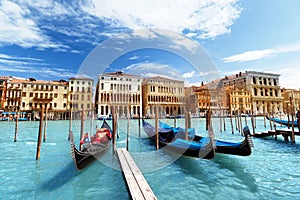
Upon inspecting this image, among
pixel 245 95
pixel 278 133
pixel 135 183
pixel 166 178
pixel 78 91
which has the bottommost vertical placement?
pixel 166 178

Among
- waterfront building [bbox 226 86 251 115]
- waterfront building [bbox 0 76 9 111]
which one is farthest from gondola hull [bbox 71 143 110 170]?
waterfront building [bbox 226 86 251 115]

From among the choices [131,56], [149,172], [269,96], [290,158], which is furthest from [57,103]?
[269,96]

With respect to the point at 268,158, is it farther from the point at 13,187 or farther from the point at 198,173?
the point at 13,187

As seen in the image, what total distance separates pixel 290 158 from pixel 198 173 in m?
2.73

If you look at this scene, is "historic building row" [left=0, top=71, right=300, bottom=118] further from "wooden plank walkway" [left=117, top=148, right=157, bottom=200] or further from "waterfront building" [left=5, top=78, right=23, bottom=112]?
"wooden plank walkway" [left=117, top=148, right=157, bottom=200]

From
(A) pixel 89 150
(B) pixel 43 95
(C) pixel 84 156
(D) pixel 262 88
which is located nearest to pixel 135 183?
(C) pixel 84 156

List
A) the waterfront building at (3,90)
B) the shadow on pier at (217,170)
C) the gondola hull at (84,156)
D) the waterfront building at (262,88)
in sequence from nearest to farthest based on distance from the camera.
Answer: the shadow on pier at (217,170) < the gondola hull at (84,156) < the waterfront building at (3,90) < the waterfront building at (262,88)

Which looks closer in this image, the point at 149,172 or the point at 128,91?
the point at 149,172

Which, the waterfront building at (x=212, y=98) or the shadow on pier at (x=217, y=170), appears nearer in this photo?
the shadow on pier at (x=217, y=170)

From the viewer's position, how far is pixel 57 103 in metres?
22.7

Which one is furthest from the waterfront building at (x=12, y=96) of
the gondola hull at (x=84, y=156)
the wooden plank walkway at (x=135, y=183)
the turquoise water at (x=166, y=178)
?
the wooden plank walkway at (x=135, y=183)

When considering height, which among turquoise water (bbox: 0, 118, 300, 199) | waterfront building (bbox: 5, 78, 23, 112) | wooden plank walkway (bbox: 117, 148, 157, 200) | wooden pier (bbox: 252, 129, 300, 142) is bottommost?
turquoise water (bbox: 0, 118, 300, 199)

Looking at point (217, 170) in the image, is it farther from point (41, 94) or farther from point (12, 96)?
point (12, 96)

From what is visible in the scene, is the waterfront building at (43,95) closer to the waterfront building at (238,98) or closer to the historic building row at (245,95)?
the historic building row at (245,95)
